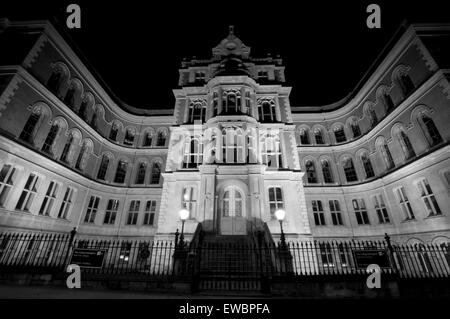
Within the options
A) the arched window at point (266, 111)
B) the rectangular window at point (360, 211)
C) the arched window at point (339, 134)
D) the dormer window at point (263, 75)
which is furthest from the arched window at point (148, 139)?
the rectangular window at point (360, 211)

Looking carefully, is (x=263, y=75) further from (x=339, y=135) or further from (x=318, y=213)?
(x=318, y=213)

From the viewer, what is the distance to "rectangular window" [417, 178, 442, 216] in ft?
51.5

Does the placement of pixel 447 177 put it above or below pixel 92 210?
Answer: above

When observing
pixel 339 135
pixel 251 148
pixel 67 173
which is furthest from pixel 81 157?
pixel 339 135

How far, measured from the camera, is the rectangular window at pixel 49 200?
686 inches

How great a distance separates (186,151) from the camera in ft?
71.5

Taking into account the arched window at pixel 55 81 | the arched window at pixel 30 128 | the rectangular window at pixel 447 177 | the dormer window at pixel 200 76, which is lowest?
the rectangular window at pixel 447 177

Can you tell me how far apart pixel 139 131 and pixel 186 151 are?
1066cm

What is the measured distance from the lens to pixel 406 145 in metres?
18.6

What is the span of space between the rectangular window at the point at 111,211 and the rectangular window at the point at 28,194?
303 inches

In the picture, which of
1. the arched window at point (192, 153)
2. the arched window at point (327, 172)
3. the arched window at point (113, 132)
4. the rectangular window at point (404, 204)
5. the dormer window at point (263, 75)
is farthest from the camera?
the arched window at point (113, 132)

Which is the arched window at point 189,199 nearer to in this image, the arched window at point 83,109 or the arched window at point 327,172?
the arched window at point 83,109

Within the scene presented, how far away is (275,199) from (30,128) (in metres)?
21.0
